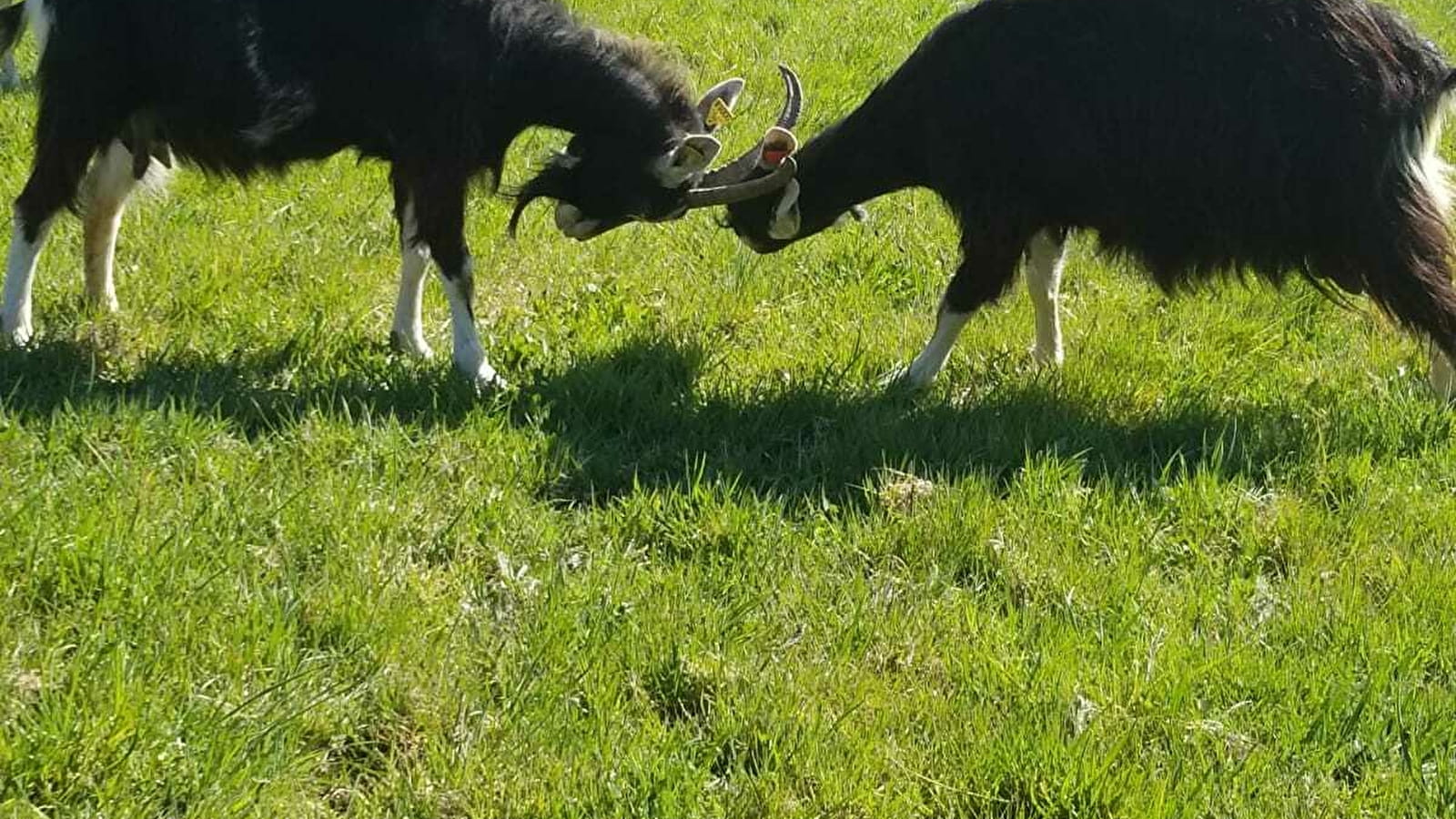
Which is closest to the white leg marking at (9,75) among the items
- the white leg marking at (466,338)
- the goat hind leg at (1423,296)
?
the white leg marking at (466,338)

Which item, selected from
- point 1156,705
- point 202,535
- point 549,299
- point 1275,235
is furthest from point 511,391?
point 1275,235

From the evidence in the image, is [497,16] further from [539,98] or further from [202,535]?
[202,535]

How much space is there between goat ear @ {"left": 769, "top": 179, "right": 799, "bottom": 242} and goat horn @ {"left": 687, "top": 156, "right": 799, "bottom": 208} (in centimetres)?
6

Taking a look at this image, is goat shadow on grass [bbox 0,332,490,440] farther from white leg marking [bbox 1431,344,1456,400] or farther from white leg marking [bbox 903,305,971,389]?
white leg marking [bbox 1431,344,1456,400]

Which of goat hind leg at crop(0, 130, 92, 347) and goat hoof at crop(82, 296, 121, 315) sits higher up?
goat hind leg at crop(0, 130, 92, 347)

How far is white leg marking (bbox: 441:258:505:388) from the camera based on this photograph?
16.4 feet

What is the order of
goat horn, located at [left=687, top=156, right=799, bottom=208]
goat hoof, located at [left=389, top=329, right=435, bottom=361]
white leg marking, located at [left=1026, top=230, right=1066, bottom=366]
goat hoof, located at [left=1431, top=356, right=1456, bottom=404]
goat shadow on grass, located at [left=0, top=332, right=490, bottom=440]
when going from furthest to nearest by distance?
1. white leg marking, located at [left=1026, top=230, right=1066, bottom=366]
2. goat horn, located at [left=687, top=156, right=799, bottom=208]
3. goat hoof, located at [left=389, top=329, right=435, bottom=361]
4. goat hoof, located at [left=1431, top=356, right=1456, bottom=404]
5. goat shadow on grass, located at [left=0, top=332, right=490, bottom=440]

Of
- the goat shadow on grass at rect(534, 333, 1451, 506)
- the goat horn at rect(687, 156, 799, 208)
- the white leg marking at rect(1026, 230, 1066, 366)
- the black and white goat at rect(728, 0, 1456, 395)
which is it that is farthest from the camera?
the white leg marking at rect(1026, 230, 1066, 366)

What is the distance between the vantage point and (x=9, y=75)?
25.1ft

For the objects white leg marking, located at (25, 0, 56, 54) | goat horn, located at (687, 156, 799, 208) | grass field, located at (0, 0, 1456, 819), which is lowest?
grass field, located at (0, 0, 1456, 819)

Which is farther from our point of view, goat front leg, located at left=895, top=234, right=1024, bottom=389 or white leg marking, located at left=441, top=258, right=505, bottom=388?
goat front leg, located at left=895, top=234, right=1024, bottom=389

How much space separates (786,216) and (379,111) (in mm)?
1707

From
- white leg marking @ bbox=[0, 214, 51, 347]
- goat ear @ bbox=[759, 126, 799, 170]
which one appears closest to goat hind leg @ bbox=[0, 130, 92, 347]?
white leg marking @ bbox=[0, 214, 51, 347]

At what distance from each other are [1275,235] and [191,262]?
414 cm
